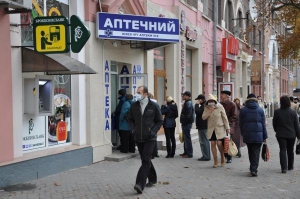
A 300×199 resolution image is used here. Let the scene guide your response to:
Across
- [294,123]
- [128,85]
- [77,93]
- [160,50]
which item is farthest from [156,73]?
[294,123]

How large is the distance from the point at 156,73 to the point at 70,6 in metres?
6.05

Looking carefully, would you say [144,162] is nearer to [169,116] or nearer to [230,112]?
[169,116]

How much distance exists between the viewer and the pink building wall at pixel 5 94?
314 inches

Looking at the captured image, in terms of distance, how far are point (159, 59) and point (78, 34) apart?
26.2 feet

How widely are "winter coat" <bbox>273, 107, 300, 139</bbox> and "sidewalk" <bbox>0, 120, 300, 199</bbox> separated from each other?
2.85 ft

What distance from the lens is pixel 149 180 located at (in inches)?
324

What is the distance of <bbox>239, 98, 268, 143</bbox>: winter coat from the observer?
30.9 ft

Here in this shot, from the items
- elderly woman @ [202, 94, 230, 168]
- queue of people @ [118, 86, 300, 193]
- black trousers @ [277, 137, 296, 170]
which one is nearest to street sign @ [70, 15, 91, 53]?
queue of people @ [118, 86, 300, 193]

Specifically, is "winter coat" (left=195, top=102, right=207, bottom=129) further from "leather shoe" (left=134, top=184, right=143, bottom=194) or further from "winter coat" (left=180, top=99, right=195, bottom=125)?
"leather shoe" (left=134, top=184, right=143, bottom=194)

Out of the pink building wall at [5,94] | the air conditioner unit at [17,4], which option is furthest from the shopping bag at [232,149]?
the air conditioner unit at [17,4]

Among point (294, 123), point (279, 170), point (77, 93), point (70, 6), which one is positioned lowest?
point (279, 170)

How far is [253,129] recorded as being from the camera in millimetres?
9469

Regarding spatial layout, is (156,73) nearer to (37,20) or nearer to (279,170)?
(279,170)

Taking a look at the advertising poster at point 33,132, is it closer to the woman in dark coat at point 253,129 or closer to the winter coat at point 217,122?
the winter coat at point 217,122
